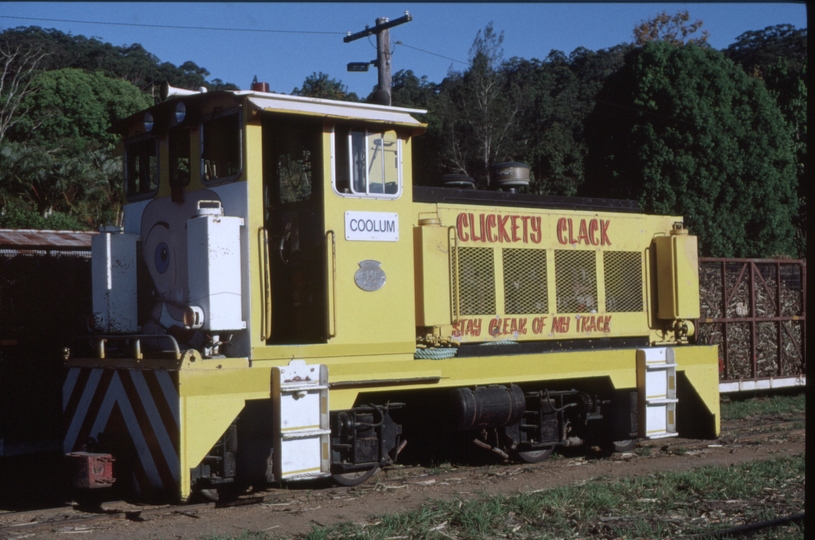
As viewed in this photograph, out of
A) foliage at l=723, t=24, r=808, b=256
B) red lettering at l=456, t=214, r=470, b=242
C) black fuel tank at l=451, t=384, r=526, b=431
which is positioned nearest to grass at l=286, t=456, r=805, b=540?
black fuel tank at l=451, t=384, r=526, b=431

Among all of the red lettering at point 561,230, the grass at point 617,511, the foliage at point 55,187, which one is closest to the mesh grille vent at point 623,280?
the red lettering at point 561,230

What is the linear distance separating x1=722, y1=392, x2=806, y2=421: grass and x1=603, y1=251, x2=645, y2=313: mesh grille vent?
3862mm

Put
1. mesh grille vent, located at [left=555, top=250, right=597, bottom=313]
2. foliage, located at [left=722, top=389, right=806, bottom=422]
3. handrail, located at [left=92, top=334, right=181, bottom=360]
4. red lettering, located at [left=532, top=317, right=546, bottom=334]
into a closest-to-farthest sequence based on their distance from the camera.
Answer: handrail, located at [left=92, top=334, right=181, bottom=360]
red lettering, located at [left=532, top=317, right=546, bottom=334]
mesh grille vent, located at [left=555, top=250, right=597, bottom=313]
foliage, located at [left=722, top=389, right=806, bottom=422]

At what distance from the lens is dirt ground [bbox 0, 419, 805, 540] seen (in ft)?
20.5

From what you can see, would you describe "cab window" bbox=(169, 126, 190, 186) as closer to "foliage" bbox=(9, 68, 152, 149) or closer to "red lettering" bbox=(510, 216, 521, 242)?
"red lettering" bbox=(510, 216, 521, 242)

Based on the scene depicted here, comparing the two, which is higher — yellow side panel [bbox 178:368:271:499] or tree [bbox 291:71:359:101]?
tree [bbox 291:71:359:101]

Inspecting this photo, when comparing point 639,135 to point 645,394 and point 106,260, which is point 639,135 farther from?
point 106,260

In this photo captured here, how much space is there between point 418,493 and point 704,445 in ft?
13.8

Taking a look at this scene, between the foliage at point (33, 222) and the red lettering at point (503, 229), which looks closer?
the red lettering at point (503, 229)

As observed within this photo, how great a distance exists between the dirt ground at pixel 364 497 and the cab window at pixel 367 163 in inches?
100

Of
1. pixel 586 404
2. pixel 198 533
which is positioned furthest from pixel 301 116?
pixel 586 404

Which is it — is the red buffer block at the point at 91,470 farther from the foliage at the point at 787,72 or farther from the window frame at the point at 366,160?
the foliage at the point at 787,72

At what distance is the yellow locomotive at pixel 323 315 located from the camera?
677 centimetres

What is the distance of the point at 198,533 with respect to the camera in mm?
6078
